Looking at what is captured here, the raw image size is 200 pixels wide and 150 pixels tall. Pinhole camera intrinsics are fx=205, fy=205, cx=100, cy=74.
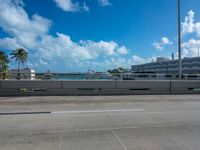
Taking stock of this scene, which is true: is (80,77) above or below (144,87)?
above

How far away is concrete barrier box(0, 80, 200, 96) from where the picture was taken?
15.1 metres

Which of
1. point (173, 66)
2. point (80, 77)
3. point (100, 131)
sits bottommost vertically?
point (100, 131)

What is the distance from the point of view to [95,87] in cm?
1616

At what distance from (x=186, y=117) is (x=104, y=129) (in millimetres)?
3695

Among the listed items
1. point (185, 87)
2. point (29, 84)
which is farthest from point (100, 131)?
point (185, 87)

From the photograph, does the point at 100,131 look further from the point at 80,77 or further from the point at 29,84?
the point at 80,77

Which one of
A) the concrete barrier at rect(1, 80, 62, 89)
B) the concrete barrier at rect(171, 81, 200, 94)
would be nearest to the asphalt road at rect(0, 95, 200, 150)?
the concrete barrier at rect(1, 80, 62, 89)

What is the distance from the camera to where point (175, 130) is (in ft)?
20.6

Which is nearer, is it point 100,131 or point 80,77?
point 100,131

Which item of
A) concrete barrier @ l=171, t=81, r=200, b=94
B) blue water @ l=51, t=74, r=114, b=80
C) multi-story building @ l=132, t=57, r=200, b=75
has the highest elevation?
multi-story building @ l=132, t=57, r=200, b=75

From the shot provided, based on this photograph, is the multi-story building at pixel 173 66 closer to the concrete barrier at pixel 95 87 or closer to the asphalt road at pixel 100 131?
the concrete barrier at pixel 95 87

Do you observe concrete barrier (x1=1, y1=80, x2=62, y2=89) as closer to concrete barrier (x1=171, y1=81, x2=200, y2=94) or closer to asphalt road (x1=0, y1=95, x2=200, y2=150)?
asphalt road (x1=0, y1=95, x2=200, y2=150)

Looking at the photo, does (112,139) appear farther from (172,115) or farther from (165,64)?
(165,64)

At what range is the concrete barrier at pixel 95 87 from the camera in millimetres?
15094
